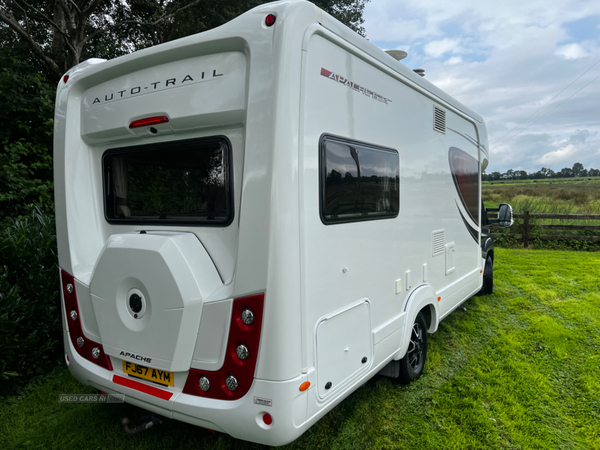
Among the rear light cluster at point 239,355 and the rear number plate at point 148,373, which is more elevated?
the rear light cluster at point 239,355

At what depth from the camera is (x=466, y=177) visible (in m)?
4.80

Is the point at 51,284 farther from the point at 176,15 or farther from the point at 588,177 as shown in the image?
the point at 588,177

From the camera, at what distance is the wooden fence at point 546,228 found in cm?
1102

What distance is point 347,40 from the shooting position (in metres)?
2.47

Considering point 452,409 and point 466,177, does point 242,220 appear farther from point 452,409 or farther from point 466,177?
point 466,177

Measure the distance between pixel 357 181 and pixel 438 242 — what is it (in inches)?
65.1

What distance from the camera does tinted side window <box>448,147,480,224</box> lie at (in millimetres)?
4398

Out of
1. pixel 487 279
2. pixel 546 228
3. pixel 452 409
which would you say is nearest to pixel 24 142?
pixel 452 409

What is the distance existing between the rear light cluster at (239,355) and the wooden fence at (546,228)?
454 inches

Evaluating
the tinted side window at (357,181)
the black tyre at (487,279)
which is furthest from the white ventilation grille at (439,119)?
the black tyre at (487,279)

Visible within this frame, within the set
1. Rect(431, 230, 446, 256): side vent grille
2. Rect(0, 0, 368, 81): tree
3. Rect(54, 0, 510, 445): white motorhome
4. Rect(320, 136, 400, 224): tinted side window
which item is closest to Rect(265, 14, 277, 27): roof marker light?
Rect(54, 0, 510, 445): white motorhome

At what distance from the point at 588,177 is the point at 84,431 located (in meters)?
41.0

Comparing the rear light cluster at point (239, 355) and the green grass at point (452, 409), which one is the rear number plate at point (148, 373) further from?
the green grass at point (452, 409)

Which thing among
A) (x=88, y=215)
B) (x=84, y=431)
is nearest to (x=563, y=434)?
(x=84, y=431)
